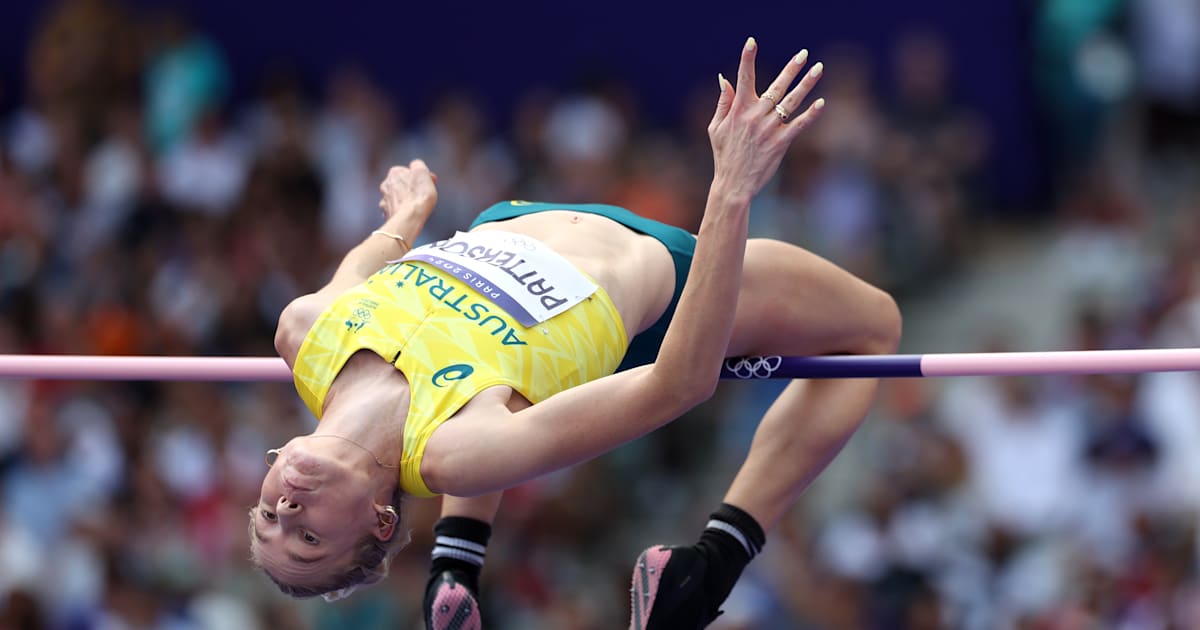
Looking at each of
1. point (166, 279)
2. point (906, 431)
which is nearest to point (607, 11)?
point (166, 279)

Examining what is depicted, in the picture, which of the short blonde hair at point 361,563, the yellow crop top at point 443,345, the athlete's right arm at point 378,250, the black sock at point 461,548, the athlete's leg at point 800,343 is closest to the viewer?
the yellow crop top at point 443,345

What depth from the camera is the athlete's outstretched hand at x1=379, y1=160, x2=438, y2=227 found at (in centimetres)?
518

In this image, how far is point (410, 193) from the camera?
17.3 ft

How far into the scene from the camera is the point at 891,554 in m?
7.45

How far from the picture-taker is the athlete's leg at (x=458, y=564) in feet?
15.6

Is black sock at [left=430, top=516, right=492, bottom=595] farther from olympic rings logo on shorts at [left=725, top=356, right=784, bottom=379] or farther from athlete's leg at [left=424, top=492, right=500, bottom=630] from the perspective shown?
olympic rings logo on shorts at [left=725, top=356, right=784, bottom=379]

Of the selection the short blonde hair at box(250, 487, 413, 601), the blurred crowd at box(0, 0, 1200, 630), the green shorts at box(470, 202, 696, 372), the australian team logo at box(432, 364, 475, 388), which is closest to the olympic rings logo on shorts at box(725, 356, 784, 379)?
the green shorts at box(470, 202, 696, 372)

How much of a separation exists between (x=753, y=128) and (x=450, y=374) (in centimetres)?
99

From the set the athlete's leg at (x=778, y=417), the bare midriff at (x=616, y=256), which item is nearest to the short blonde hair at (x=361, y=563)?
the athlete's leg at (x=778, y=417)

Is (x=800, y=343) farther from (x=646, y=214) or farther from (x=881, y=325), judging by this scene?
(x=646, y=214)

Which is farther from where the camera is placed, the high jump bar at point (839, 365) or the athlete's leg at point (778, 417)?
the athlete's leg at point (778, 417)

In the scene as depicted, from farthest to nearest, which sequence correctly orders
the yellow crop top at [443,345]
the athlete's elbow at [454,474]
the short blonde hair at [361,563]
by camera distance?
1. the short blonde hair at [361,563]
2. the yellow crop top at [443,345]
3. the athlete's elbow at [454,474]

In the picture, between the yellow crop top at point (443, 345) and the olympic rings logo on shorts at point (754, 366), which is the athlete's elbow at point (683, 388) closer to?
the yellow crop top at point (443, 345)

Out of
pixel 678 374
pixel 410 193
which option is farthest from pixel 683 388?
pixel 410 193
